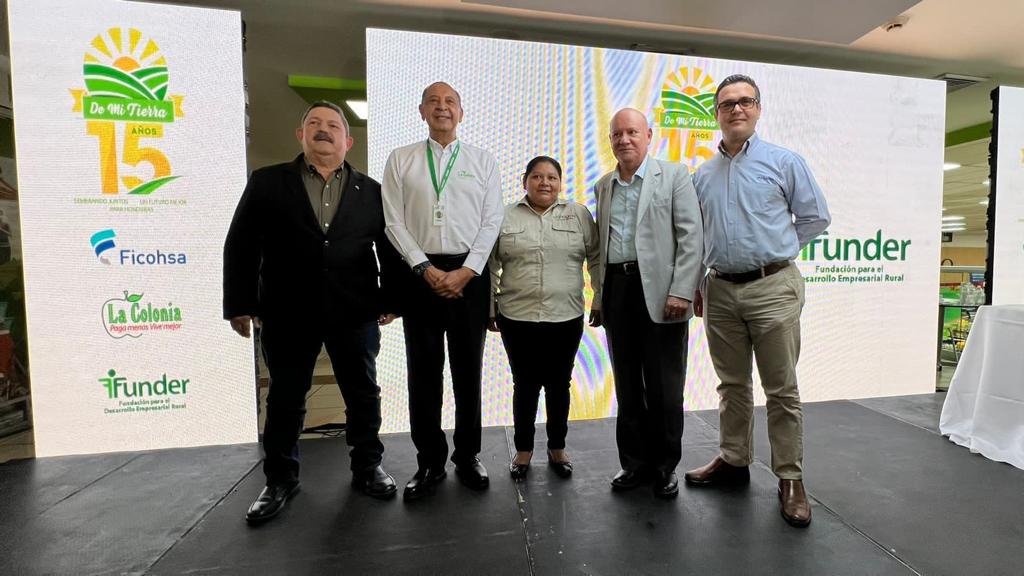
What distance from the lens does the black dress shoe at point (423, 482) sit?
7.03 feet

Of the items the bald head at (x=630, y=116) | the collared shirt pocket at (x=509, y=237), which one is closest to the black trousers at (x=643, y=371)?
the collared shirt pocket at (x=509, y=237)

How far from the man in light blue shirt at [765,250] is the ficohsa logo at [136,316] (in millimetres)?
3066

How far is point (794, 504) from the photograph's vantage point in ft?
6.43

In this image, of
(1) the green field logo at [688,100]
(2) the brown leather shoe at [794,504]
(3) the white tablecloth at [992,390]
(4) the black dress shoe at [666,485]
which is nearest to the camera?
(2) the brown leather shoe at [794,504]

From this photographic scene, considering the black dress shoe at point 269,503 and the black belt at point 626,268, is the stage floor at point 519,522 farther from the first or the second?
the black belt at point 626,268

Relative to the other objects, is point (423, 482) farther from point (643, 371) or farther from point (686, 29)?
point (686, 29)

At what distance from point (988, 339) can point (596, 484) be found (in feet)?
7.90

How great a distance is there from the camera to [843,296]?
3994mm

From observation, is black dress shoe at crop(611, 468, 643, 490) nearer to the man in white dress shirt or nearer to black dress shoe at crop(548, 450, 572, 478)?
black dress shoe at crop(548, 450, 572, 478)

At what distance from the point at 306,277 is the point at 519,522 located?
1.32 meters

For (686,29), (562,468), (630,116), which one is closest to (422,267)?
(630,116)

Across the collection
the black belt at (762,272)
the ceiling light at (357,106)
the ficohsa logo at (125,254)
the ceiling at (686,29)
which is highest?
the ceiling at (686,29)

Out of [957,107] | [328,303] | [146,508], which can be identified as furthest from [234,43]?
[957,107]

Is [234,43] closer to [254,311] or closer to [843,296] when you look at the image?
[254,311]
